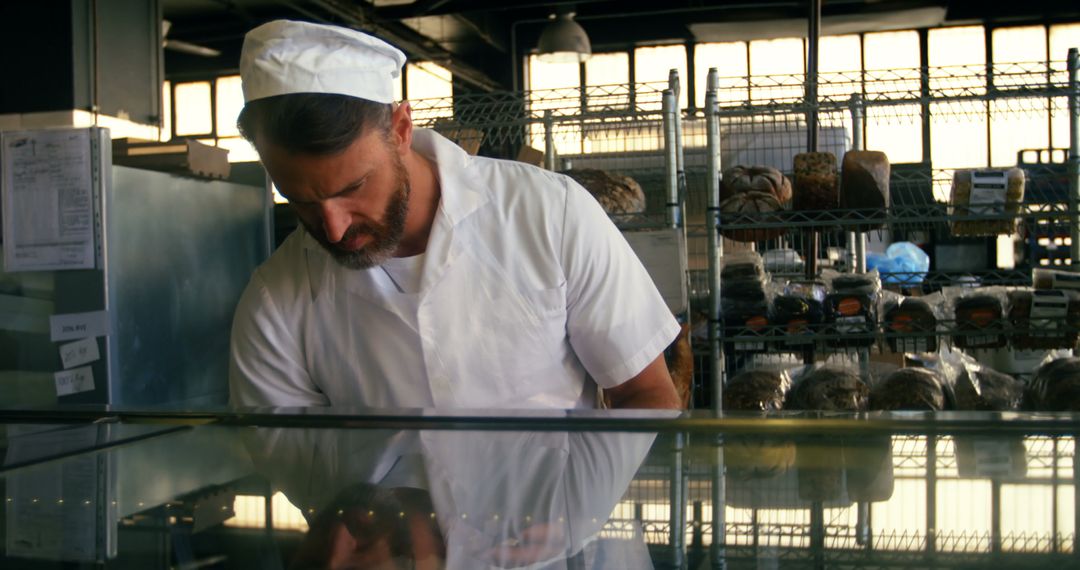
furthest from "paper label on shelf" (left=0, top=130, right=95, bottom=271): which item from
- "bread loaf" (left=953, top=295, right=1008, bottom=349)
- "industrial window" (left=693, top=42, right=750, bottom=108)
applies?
"industrial window" (left=693, top=42, right=750, bottom=108)

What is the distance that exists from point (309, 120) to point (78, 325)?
1.79m

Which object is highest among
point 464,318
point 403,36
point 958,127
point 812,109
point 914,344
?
point 403,36

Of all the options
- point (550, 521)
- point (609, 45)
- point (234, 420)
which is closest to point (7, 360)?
point (234, 420)

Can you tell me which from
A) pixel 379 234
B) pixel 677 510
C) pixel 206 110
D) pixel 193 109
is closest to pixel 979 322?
pixel 379 234

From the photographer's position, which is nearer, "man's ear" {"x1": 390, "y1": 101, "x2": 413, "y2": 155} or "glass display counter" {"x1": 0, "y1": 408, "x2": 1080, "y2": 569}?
"glass display counter" {"x1": 0, "y1": 408, "x2": 1080, "y2": 569}

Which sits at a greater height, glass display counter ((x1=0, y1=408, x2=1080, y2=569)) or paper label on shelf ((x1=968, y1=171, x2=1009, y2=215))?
paper label on shelf ((x1=968, y1=171, x2=1009, y2=215))

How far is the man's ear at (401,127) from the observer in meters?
1.23

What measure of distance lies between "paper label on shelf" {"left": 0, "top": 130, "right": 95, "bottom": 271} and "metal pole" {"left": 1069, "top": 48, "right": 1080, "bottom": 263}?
2480 mm

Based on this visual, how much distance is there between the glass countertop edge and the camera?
762 mm

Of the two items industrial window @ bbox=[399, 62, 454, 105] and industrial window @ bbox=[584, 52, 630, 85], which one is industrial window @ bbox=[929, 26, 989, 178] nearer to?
industrial window @ bbox=[584, 52, 630, 85]

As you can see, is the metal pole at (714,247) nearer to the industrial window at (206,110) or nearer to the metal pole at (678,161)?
the metal pole at (678,161)

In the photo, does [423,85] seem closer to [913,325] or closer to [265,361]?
[913,325]

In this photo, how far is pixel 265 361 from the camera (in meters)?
1.29

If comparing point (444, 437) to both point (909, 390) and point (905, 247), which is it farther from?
point (905, 247)
